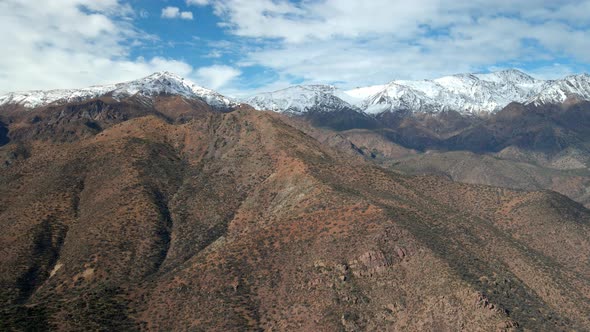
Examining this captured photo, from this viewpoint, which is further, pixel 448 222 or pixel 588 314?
pixel 448 222

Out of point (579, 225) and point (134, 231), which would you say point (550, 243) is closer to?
point (579, 225)

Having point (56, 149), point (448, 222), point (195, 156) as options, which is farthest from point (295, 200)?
point (56, 149)

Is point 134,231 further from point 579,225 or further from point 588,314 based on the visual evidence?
point 579,225

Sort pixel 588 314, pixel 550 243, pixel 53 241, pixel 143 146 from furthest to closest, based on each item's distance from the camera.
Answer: pixel 143 146, pixel 550 243, pixel 53 241, pixel 588 314

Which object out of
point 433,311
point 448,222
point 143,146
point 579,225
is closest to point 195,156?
point 143,146

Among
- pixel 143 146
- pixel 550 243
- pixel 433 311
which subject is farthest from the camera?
pixel 143 146

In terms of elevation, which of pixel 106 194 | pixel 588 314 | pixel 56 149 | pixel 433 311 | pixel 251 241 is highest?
pixel 56 149

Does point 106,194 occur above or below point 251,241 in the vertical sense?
above
